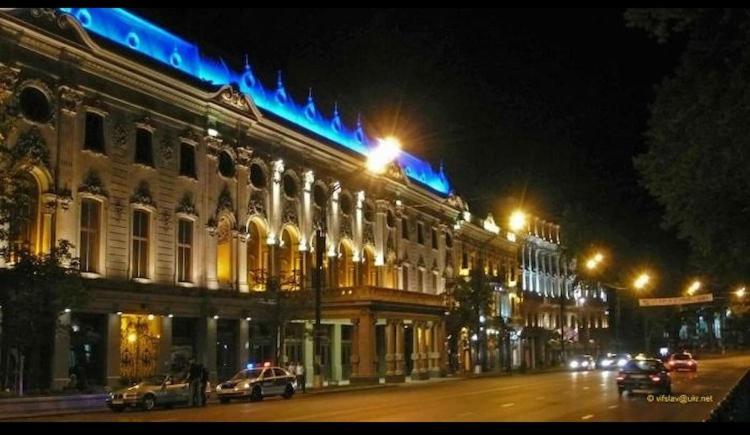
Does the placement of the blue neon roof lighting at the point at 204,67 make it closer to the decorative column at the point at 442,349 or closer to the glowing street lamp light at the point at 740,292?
the decorative column at the point at 442,349

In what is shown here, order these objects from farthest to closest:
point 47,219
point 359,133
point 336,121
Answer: point 359,133 → point 336,121 → point 47,219

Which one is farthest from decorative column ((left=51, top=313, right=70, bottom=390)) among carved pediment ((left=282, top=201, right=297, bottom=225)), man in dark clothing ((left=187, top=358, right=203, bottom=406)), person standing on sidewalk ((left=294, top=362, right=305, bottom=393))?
carved pediment ((left=282, top=201, right=297, bottom=225))

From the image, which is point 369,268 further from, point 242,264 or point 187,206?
point 187,206

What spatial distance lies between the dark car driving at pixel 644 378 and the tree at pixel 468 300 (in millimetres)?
31384

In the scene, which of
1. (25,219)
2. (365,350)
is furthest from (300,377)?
(25,219)

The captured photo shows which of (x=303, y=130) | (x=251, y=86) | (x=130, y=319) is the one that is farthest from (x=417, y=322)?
(x=130, y=319)

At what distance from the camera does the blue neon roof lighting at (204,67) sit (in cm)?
3941

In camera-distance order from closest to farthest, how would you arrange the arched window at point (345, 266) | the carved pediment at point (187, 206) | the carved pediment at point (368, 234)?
1. the carved pediment at point (187, 206)
2. the arched window at point (345, 266)
3. the carved pediment at point (368, 234)

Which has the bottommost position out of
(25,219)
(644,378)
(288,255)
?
(644,378)

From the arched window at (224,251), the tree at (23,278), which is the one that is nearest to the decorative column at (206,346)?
the arched window at (224,251)

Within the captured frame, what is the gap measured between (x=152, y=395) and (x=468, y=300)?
3743 cm

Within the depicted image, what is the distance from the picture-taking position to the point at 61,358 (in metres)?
34.4

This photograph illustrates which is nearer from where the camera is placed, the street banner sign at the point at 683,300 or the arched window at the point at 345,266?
the arched window at the point at 345,266

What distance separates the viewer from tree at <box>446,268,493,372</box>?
6550cm
